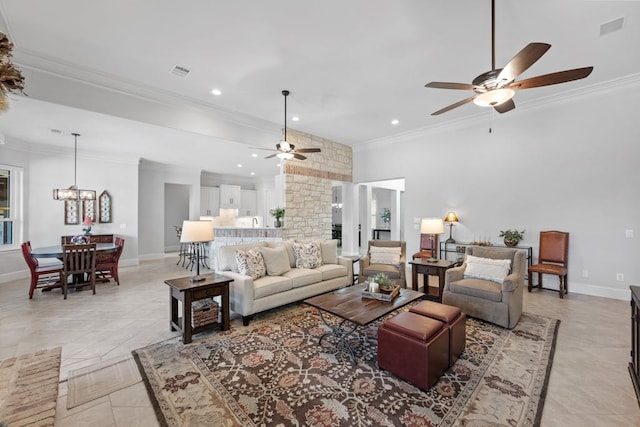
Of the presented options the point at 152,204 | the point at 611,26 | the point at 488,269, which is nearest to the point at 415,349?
the point at 488,269

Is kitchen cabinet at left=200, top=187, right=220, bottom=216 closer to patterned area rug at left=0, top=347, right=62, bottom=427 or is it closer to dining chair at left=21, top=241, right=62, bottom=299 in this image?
dining chair at left=21, top=241, right=62, bottom=299

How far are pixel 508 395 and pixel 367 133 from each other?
18.5ft

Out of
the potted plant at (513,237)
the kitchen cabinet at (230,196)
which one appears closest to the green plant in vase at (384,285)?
the potted plant at (513,237)

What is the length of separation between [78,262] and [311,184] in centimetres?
471

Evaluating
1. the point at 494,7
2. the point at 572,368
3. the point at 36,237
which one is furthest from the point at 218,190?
the point at 572,368

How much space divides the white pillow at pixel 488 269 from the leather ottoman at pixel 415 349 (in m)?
1.66

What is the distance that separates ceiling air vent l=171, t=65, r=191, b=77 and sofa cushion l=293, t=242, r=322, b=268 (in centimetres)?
295

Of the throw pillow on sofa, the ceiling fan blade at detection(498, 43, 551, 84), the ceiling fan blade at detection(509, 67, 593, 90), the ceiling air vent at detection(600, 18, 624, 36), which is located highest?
the ceiling air vent at detection(600, 18, 624, 36)

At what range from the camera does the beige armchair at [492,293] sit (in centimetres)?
324

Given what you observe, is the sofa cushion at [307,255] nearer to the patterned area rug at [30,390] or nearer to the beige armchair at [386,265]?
the beige armchair at [386,265]

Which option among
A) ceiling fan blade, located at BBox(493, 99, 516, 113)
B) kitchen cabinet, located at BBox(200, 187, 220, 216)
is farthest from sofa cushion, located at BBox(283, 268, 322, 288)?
kitchen cabinet, located at BBox(200, 187, 220, 216)

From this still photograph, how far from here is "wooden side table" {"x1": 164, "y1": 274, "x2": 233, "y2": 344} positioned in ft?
9.70

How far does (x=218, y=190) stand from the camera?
34.3ft

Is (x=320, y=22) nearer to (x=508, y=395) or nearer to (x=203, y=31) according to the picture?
(x=203, y=31)
